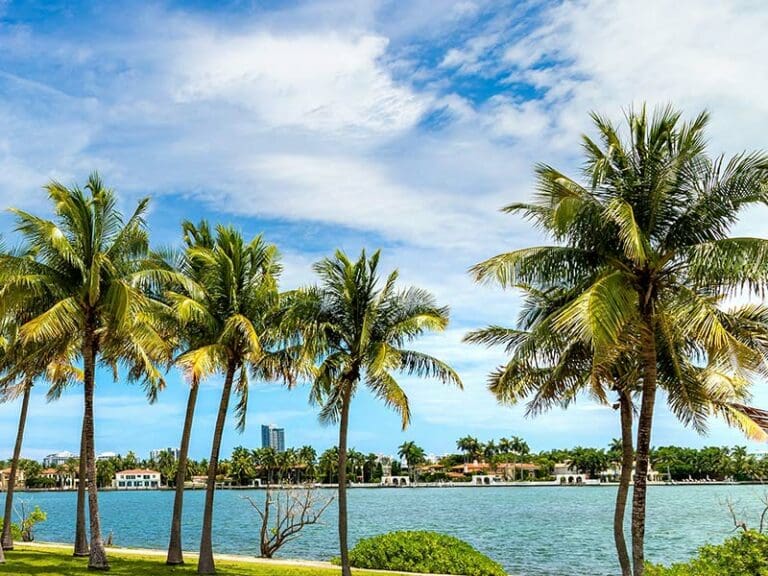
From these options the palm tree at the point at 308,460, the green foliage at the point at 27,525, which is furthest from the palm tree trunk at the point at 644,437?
the palm tree at the point at 308,460

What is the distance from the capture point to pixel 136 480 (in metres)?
196

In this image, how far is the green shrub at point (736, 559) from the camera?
52.3 feet

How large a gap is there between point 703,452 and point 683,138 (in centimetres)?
15484

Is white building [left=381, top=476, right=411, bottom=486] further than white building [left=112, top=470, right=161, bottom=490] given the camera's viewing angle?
No

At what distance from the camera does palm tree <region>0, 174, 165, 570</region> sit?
18297 millimetres

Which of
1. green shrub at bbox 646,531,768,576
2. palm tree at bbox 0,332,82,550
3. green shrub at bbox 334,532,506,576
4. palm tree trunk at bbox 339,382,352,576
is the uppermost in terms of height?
palm tree at bbox 0,332,82,550

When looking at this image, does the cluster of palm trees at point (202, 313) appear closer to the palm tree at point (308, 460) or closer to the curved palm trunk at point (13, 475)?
the curved palm trunk at point (13, 475)

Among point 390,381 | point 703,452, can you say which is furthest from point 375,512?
point 703,452

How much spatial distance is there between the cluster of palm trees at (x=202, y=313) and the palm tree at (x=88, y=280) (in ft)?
0.11

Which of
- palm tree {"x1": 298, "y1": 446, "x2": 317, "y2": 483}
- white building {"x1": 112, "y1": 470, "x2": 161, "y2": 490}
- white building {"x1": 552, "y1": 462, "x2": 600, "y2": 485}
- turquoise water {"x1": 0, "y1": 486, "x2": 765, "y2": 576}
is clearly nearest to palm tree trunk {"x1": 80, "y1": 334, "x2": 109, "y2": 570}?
turquoise water {"x1": 0, "y1": 486, "x2": 765, "y2": 576}

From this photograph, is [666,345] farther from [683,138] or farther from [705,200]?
[683,138]

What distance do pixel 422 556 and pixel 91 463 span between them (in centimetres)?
1027

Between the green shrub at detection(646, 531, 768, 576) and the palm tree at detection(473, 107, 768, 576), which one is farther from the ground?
the palm tree at detection(473, 107, 768, 576)

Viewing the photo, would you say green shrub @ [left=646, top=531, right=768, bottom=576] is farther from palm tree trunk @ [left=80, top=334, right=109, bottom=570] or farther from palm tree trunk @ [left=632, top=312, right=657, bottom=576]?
palm tree trunk @ [left=80, top=334, right=109, bottom=570]
